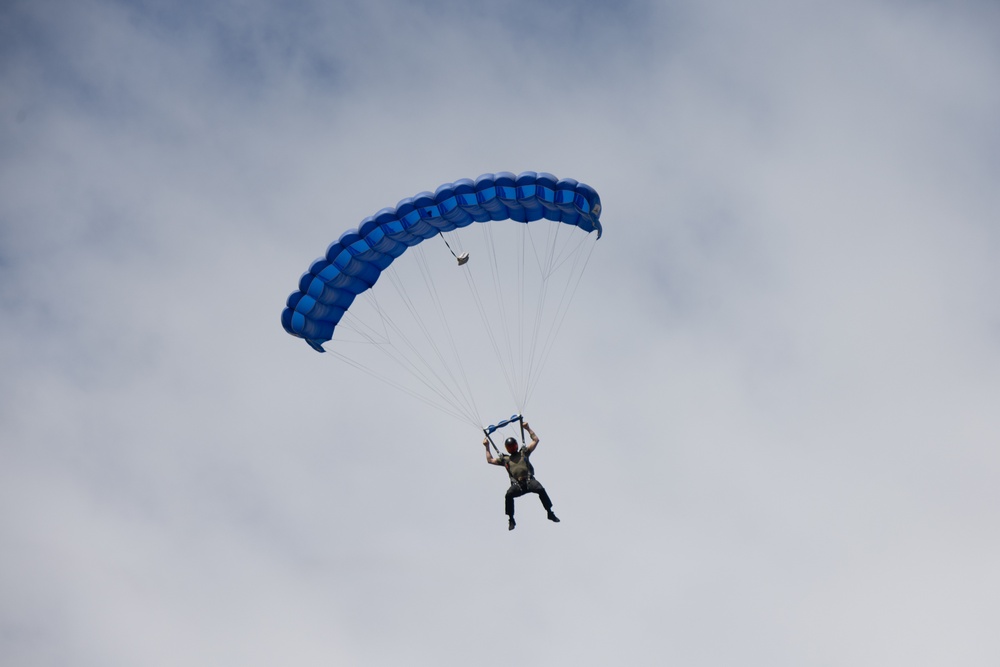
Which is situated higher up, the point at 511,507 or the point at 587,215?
the point at 587,215

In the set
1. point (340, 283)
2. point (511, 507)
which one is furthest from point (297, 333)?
point (511, 507)

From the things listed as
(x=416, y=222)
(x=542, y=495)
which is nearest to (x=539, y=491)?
(x=542, y=495)

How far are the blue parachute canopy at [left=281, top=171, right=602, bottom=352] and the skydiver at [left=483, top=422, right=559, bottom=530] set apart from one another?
4723 millimetres

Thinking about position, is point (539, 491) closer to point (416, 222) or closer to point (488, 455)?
point (488, 455)

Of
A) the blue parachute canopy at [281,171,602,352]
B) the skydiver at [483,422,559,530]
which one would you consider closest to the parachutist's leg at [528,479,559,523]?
the skydiver at [483,422,559,530]

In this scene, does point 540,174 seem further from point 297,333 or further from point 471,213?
point 297,333

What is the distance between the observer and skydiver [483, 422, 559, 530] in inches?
1043

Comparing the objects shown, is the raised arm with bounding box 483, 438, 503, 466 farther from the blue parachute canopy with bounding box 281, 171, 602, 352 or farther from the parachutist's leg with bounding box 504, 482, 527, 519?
the blue parachute canopy with bounding box 281, 171, 602, 352

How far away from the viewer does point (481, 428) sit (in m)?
26.7

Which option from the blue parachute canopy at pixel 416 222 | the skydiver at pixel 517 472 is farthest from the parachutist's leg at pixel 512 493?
the blue parachute canopy at pixel 416 222

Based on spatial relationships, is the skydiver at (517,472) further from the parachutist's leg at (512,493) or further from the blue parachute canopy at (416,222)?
the blue parachute canopy at (416,222)

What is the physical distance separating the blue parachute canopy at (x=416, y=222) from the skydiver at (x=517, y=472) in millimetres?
4723

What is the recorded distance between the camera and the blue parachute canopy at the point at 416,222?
27172 millimetres

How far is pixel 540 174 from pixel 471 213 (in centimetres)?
172
